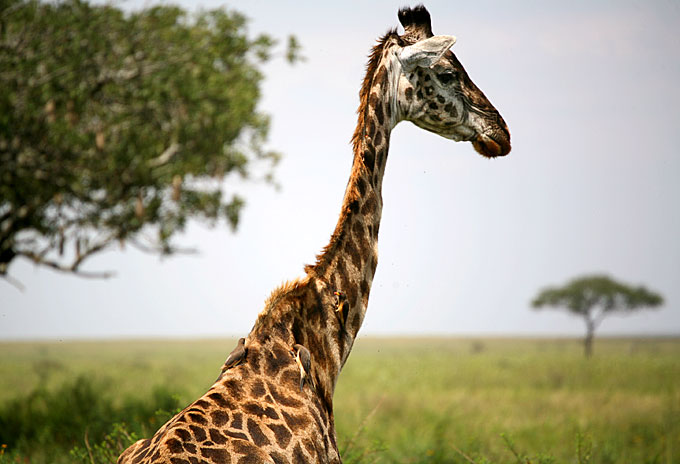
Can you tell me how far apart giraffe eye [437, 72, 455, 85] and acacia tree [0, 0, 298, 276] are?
734 cm

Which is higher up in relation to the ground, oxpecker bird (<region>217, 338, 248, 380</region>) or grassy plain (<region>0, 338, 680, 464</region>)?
oxpecker bird (<region>217, 338, 248, 380</region>)

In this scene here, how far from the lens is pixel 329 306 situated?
178 inches

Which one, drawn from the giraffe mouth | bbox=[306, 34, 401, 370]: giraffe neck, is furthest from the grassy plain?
the giraffe mouth

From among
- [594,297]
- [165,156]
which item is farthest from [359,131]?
[594,297]

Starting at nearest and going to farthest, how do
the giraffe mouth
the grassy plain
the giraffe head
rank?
the giraffe head
the giraffe mouth
the grassy plain

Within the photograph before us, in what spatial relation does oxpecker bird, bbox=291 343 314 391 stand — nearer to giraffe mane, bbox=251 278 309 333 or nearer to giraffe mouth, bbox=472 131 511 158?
giraffe mane, bbox=251 278 309 333

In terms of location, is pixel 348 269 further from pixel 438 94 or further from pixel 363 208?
pixel 438 94

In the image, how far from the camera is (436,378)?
27.1 m

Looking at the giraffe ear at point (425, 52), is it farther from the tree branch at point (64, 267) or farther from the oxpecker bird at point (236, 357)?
the tree branch at point (64, 267)

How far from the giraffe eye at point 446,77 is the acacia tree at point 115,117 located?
7.34 metres

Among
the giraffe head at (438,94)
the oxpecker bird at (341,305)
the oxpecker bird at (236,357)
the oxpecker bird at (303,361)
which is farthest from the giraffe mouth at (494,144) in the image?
the oxpecker bird at (236,357)

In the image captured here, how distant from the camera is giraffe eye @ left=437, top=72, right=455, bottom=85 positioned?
523 centimetres

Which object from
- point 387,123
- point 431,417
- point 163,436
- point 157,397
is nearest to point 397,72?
point 387,123

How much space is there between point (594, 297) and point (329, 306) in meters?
43.8
